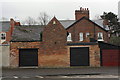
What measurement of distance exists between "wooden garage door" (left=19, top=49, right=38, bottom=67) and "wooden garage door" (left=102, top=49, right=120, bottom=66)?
8.31m

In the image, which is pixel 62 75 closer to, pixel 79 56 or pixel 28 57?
pixel 79 56

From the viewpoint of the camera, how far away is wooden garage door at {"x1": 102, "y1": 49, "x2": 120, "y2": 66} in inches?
1056

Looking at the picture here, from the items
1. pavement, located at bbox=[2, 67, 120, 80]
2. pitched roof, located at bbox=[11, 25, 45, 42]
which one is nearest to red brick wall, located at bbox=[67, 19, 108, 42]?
pitched roof, located at bbox=[11, 25, 45, 42]

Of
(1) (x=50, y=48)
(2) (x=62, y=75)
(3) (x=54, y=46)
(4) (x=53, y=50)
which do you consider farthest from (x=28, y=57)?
(2) (x=62, y=75)

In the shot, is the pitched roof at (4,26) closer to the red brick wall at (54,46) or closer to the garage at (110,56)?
the red brick wall at (54,46)

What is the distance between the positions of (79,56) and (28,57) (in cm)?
601

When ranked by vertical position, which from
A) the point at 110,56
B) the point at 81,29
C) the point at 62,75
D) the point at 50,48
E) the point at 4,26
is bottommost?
the point at 62,75

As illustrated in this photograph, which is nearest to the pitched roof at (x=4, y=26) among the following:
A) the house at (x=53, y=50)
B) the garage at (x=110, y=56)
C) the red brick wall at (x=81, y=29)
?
the red brick wall at (x=81, y=29)

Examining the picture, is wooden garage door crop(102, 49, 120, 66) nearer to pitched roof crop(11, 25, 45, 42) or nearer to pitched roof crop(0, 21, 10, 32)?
pitched roof crop(11, 25, 45, 42)

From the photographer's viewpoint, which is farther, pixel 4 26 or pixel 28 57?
pixel 4 26

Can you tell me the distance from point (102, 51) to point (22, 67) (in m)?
9.91

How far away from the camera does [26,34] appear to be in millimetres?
27188

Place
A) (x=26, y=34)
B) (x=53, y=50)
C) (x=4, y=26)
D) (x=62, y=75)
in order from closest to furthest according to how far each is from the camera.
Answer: (x=62, y=75)
(x=53, y=50)
(x=26, y=34)
(x=4, y=26)

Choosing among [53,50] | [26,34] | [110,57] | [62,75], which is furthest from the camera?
[26,34]
